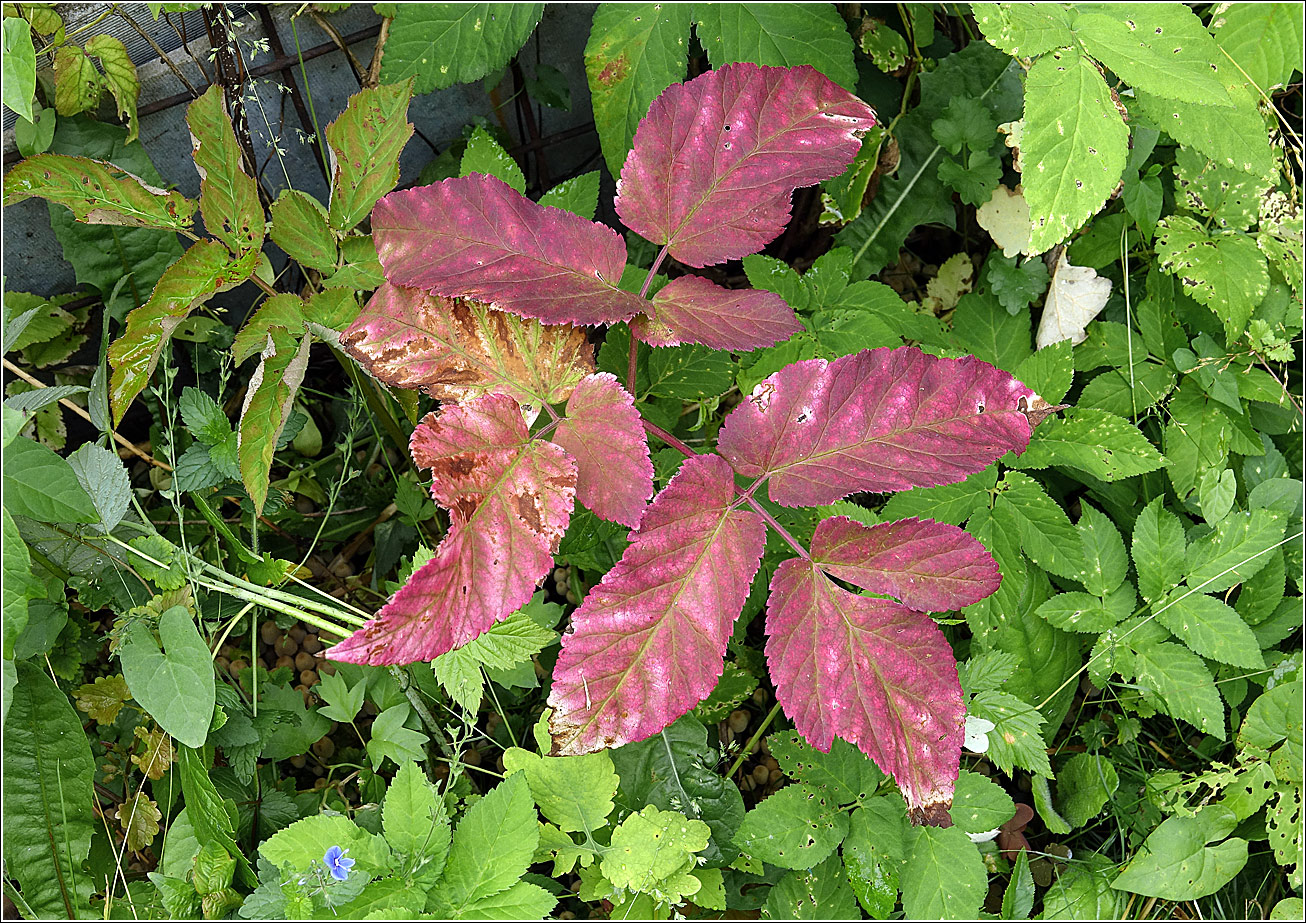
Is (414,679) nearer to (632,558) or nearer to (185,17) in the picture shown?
(632,558)

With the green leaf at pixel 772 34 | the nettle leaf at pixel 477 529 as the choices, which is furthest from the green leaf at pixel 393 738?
the green leaf at pixel 772 34

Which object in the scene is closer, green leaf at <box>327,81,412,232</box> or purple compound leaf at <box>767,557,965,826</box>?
purple compound leaf at <box>767,557,965,826</box>

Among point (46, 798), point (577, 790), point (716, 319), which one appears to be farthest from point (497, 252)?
point (46, 798)

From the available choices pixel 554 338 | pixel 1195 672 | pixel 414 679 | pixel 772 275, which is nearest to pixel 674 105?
pixel 554 338

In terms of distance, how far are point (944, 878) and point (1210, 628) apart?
670 millimetres

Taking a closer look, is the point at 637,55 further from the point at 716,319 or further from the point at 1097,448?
the point at 1097,448

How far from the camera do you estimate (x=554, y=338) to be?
3.99 ft

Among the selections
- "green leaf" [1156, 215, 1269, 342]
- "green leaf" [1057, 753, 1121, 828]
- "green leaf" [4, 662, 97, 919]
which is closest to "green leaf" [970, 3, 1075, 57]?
"green leaf" [1156, 215, 1269, 342]

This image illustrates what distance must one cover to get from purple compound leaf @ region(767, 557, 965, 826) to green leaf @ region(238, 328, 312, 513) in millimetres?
726

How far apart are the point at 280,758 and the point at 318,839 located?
1.11 ft

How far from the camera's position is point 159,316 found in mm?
1309

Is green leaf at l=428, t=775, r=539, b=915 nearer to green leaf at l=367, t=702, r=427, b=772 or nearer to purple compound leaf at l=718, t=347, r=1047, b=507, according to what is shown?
green leaf at l=367, t=702, r=427, b=772

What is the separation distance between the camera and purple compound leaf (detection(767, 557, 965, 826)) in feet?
3.60

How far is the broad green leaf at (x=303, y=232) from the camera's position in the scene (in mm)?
1360
